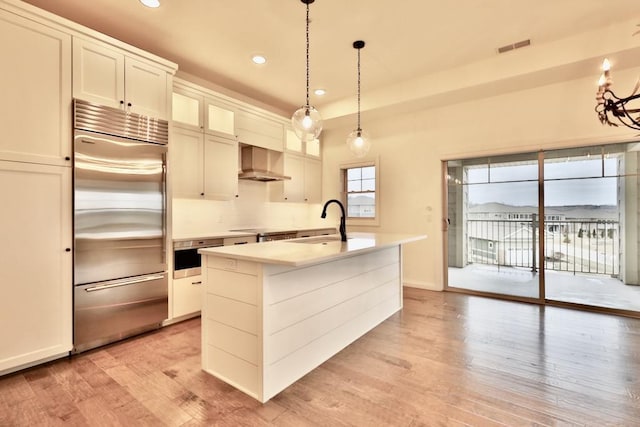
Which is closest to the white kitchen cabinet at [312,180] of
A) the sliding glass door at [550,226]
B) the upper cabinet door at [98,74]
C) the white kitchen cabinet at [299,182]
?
the white kitchen cabinet at [299,182]

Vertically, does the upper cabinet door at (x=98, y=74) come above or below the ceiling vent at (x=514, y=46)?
below

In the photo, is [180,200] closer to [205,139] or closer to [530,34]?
[205,139]

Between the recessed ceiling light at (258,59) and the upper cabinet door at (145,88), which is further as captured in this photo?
the recessed ceiling light at (258,59)

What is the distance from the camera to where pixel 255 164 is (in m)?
4.68

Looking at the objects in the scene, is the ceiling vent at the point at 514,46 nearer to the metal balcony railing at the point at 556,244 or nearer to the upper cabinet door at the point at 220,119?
the metal balcony railing at the point at 556,244

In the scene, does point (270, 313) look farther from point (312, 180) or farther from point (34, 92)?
point (312, 180)

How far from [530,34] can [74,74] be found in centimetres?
442

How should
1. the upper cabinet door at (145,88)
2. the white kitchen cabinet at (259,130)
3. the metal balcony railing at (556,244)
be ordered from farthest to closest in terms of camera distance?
the white kitchen cabinet at (259,130), the metal balcony railing at (556,244), the upper cabinet door at (145,88)

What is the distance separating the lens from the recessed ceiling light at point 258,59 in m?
3.69

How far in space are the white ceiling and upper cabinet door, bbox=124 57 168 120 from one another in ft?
1.39

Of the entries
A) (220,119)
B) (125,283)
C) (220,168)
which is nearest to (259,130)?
(220,119)

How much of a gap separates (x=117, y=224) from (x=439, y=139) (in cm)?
435

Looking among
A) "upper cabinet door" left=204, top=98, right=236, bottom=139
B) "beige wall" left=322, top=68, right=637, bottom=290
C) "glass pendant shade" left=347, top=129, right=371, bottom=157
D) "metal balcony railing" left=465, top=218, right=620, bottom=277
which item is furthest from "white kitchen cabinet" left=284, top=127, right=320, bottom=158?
"metal balcony railing" left=465, top=218, right=620, bottom=277

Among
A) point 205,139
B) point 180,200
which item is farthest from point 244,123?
point 180,200
